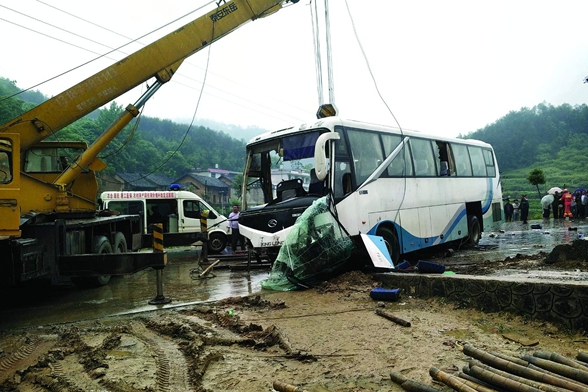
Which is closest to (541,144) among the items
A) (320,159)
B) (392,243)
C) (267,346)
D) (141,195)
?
(141,195)

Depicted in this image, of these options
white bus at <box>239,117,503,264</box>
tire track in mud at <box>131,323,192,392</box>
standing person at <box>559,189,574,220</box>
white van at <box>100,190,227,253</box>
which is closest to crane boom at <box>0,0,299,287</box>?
tire track in mud at <box>131,323,192,392</box>

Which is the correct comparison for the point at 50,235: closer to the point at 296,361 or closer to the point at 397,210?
the point at 296,361

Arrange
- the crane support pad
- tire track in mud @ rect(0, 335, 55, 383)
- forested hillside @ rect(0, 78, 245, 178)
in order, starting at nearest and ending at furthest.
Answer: tire track in mud @ rect(0, 335, 55, 383) < the crane support pad < forested hillside @ rect(0, 78, 245, 178)

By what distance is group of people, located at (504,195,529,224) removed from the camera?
25.2 meters

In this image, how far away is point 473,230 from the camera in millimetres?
13688

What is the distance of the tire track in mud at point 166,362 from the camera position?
3.35m

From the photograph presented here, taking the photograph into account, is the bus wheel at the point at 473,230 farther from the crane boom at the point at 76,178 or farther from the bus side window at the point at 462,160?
the crane boom at the point at 76,178

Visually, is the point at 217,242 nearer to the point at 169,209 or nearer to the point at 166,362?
the point at 169,209

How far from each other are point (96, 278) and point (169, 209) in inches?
319

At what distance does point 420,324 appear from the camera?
4.75 meters

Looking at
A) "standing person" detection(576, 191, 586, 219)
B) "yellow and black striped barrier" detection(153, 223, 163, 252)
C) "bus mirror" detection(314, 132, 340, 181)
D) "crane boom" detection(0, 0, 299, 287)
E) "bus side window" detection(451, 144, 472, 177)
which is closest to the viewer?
"crane boom" detection(0, 0, 299, 287)

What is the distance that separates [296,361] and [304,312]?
6.25ft

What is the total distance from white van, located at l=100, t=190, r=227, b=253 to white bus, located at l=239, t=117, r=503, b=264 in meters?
6.66

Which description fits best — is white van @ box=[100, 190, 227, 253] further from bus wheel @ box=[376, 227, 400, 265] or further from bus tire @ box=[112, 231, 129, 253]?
bus wheel @ box=[376, 227, 400, 265]
